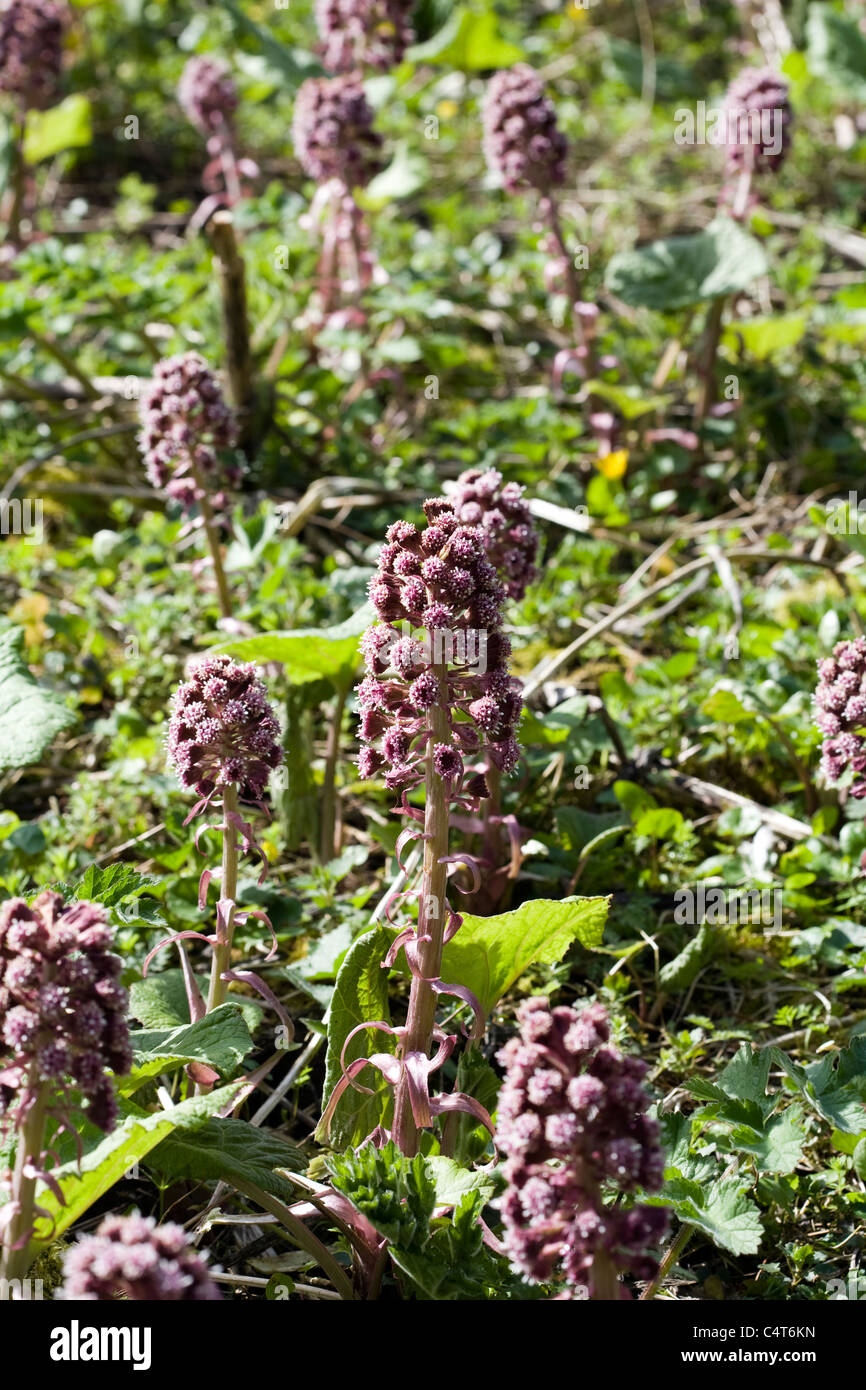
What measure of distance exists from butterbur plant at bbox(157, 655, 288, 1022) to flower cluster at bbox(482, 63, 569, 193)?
3056mm

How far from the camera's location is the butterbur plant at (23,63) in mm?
6223

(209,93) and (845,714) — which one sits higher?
(209,93)

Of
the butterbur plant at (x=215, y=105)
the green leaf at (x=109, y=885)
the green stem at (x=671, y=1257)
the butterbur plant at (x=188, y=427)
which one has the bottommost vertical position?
the green stem at (x=671, y=1257)

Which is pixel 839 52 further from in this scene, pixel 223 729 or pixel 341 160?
pixel 223 729

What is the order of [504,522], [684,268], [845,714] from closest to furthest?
[845,714] → [504,522] → [684,268]

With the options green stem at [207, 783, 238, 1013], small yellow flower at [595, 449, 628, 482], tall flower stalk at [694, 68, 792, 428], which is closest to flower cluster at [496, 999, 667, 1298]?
green stem at [207, 783, 238, 1013]

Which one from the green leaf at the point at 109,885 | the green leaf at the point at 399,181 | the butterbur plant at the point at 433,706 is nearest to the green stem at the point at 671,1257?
the butterbur plant at the point at 433,706

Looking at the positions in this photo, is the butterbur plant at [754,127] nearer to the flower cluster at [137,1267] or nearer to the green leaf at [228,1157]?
the green leaf at [228,1157]

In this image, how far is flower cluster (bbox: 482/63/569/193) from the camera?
16.4 ft

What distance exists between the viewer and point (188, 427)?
3.76 meters

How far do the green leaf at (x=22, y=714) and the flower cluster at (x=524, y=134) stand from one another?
282 centimetres

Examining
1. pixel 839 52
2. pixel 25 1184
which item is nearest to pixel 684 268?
pixel 839 52

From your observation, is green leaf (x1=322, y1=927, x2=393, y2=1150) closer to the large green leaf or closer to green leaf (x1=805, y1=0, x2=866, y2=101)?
the large green leaf

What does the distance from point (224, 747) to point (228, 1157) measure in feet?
2.34
